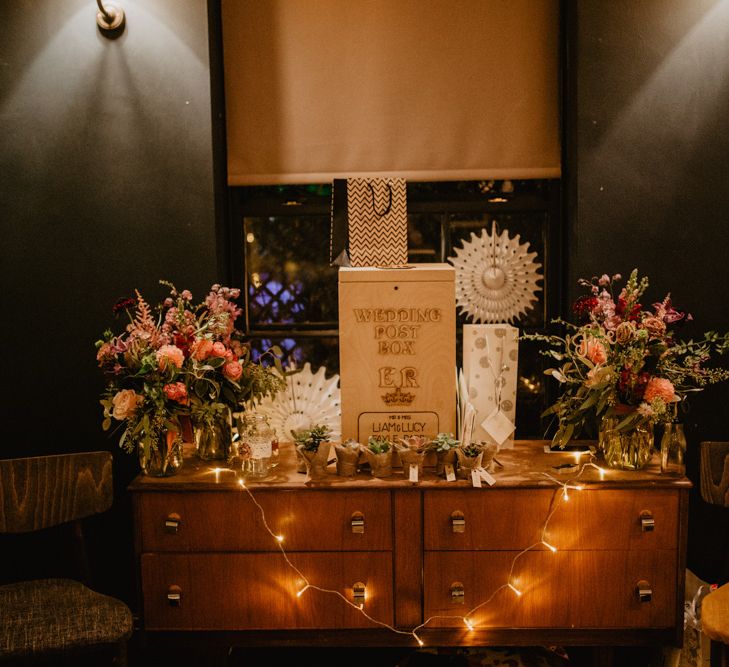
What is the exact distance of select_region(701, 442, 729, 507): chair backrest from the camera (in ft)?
7.47

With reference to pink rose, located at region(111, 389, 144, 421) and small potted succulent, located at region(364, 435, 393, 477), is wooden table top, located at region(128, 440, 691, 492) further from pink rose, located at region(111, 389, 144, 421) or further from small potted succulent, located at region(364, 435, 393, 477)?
pink rose, located at region(111, 389, 144, 421)

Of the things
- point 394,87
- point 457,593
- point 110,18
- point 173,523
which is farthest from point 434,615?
point 110,18

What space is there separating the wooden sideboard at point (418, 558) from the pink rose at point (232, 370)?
347mm

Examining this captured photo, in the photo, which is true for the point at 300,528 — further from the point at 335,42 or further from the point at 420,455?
the point at 335,42

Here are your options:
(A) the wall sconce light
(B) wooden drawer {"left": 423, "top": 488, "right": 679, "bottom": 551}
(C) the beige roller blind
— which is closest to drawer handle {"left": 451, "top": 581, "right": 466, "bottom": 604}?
(B) wooden drawer {"left": 423, "top": 488, "right": 679, "bottom": 551}

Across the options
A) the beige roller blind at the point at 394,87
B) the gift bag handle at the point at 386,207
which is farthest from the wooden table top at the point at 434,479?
the beige roller blind at the point at 394,87

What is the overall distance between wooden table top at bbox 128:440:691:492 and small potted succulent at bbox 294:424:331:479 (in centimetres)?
4

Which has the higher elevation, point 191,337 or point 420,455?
point 191,337

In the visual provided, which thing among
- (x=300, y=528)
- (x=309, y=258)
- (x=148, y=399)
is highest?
(x=309, y=258)

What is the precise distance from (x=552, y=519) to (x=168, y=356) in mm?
1359

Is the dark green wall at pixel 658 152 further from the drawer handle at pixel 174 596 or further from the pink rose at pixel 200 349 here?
the drawer handle at pixel 174 596

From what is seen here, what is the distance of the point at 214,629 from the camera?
7.16 feet

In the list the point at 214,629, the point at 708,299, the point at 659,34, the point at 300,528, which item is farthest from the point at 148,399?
the point at 659,34

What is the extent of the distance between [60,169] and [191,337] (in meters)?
0.95
